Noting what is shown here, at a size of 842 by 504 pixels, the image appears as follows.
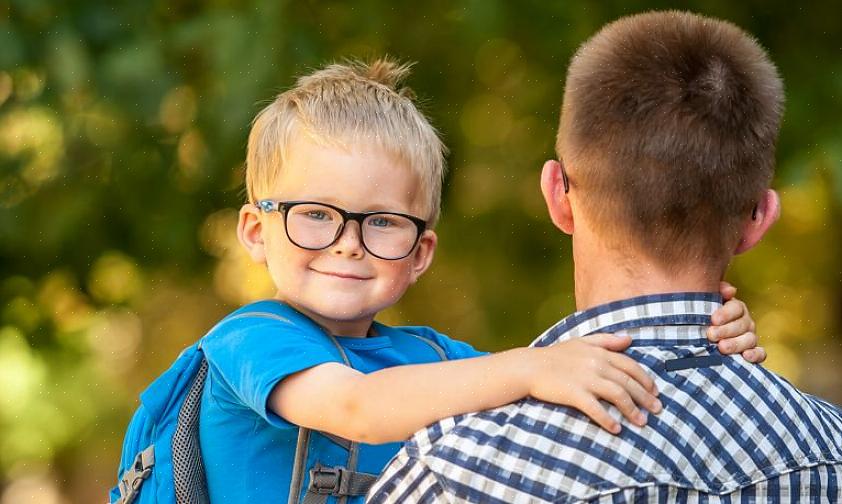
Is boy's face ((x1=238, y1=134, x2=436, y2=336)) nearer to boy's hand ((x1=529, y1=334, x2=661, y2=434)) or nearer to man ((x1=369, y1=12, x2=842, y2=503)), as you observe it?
man ((x1=369, y1=12, x2=842, y2=503))

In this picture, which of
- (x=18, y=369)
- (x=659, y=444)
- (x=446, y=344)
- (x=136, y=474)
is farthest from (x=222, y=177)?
(x=659, y=444)

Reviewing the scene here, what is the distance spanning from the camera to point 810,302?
A: 563 cm

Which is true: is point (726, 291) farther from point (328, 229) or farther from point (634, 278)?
point (328, 229)

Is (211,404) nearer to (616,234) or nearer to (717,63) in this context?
(616,234)

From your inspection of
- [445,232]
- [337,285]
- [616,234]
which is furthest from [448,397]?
[445,232]

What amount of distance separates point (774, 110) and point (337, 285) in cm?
86

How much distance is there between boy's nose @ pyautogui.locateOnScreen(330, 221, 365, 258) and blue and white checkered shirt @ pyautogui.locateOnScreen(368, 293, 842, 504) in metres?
0.60

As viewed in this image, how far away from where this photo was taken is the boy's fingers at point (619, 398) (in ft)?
5.29

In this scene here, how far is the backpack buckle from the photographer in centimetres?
208

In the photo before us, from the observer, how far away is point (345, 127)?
236 cm

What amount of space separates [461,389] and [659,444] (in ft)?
0.97

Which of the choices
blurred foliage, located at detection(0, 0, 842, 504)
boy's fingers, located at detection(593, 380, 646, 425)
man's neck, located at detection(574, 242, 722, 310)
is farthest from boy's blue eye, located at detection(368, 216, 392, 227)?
blurred foliage, located at detection(0, 0, 842, 504)

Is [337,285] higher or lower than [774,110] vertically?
lower

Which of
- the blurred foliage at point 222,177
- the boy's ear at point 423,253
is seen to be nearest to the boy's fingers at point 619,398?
the boy's ear at point 423,253
